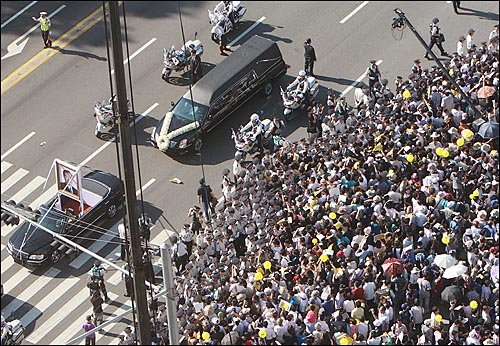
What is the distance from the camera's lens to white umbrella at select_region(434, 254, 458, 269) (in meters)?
29.5

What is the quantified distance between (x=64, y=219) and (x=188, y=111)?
6203 millimetres

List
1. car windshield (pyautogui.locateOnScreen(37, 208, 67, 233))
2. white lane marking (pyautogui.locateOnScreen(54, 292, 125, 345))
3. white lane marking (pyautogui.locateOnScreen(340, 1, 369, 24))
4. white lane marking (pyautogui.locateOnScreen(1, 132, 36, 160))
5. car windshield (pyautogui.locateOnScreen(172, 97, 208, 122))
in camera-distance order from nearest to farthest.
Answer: white lane marking (pyautogui.locateOnScreen(54, 292, 125, 345))
car windshield (pyautogui.locateOnScreen(37, 208, 67, 233))
car windshield (pyautogui.locateOnScreen(172, 97, 208, 122))
white lane marking (pyautogui.locateOnScreen(1, 132, 36, 160))
white lane marking (pyautogui.locateOnScreen(340, 1, 369, 24))

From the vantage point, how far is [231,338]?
1111 inches

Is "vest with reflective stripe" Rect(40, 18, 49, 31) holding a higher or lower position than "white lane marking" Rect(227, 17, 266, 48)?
higher

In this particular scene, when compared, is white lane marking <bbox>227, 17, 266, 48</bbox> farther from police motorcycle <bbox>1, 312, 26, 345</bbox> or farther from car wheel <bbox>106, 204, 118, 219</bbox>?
police motorcycle <bbox>1, 312, 26, 345</bbox>

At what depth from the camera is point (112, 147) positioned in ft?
128

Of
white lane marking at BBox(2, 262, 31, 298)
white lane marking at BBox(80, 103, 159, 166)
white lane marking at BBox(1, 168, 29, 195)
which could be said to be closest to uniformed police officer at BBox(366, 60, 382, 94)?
white lane marking at BBox(80, 103, 159, 166)

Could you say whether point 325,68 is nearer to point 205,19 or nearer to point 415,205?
point 205,19

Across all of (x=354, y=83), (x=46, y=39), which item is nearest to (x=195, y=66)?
(x=354, y=83)

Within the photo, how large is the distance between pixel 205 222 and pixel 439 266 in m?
8.10

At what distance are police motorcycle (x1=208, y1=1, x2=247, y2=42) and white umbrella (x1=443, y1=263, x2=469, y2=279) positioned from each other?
1623cm

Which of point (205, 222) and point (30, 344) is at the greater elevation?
point (205, 222)

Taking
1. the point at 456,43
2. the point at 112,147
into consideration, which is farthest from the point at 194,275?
the point at 456,43

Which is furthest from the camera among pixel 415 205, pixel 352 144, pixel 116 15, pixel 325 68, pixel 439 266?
pixel 325 68
